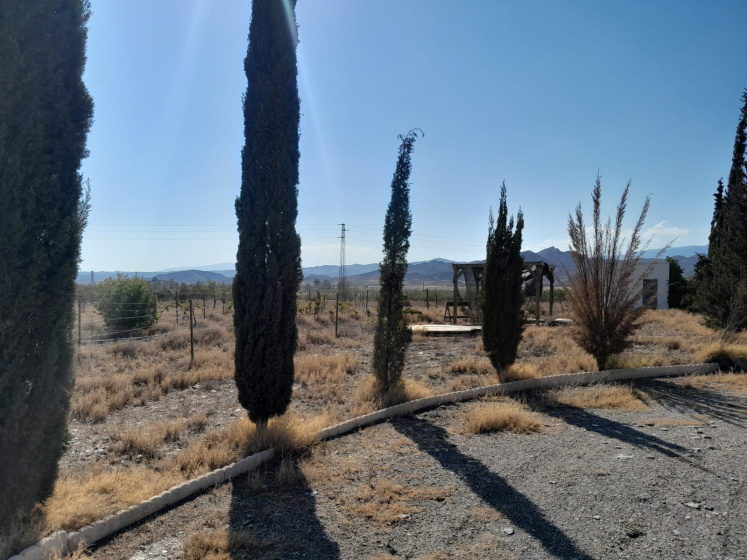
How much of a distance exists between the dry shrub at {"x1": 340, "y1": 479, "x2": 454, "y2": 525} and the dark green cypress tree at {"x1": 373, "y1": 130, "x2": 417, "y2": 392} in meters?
3.32

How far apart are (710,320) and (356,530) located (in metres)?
14.4

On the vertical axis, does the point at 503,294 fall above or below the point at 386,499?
above

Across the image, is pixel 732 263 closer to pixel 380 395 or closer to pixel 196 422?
pixel 380 395

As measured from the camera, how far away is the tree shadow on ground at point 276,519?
11.2ft

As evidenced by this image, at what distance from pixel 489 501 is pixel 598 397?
4599mm

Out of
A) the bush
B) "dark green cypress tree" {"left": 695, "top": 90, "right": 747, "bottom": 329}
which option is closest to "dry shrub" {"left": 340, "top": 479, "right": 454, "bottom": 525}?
"dark green cypress tree" {"left": 695, "top": 90, "right": 747, "bottom": 329}

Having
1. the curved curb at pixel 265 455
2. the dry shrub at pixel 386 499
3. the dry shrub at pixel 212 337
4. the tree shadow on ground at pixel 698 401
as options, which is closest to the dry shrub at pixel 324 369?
the curved curb at pixel 265 455

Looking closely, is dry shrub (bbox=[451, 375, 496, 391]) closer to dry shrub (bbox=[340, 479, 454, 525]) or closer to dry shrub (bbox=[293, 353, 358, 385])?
dry shrub (bbox=[293, 353, 358, 385])

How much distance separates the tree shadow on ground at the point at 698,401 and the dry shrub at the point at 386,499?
179 inches

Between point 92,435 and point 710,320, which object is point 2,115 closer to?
point 92,435

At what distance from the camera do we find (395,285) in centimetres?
808

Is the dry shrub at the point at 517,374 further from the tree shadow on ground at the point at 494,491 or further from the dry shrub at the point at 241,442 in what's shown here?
the dry shrub at the point at 241,442

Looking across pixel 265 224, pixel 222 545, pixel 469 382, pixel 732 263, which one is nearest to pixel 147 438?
pixel 265 224

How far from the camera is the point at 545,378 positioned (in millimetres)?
9023
